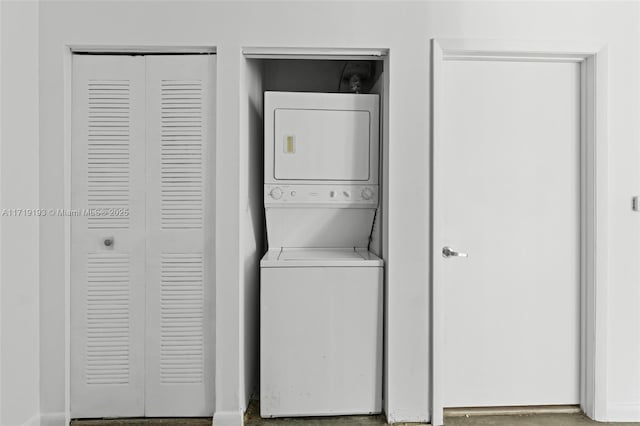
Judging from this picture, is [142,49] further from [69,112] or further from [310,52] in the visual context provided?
[310,52]

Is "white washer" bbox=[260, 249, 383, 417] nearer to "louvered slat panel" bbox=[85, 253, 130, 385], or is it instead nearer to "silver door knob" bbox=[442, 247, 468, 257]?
"silver door knob" bbox=[442, 247, 468, 257]

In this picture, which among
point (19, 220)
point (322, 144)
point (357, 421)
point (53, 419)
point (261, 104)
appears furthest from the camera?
point (261, 104)

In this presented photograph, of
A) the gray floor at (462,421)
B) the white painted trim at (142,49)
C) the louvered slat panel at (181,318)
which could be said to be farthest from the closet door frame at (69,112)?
the gray floor at (462,421)

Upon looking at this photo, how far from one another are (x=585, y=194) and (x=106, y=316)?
2.55m

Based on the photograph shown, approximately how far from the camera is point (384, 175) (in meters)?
2.34

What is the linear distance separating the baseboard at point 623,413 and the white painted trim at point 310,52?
7.20 feet

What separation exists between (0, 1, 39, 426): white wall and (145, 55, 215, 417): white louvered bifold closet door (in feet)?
1.73

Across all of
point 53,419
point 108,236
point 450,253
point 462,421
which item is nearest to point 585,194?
point 450,253

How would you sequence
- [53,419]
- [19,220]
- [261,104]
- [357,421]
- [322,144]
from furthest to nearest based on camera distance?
[261,104] < [322,144] < [357,421] < [53,419] < [19,220]

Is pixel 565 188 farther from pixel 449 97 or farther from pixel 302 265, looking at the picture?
pixel 302 265

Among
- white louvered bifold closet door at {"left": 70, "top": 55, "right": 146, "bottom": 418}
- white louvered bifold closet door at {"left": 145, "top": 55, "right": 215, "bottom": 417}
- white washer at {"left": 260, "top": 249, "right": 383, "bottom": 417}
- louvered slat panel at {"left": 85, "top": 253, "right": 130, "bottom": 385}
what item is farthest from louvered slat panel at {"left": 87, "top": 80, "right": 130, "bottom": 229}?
white washer at {"left": 260, "top": 249, "right": 383, "bottom": 417}

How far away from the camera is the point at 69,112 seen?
2223 millimetres

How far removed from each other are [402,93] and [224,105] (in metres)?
0.89

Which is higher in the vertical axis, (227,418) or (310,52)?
(310,52)
